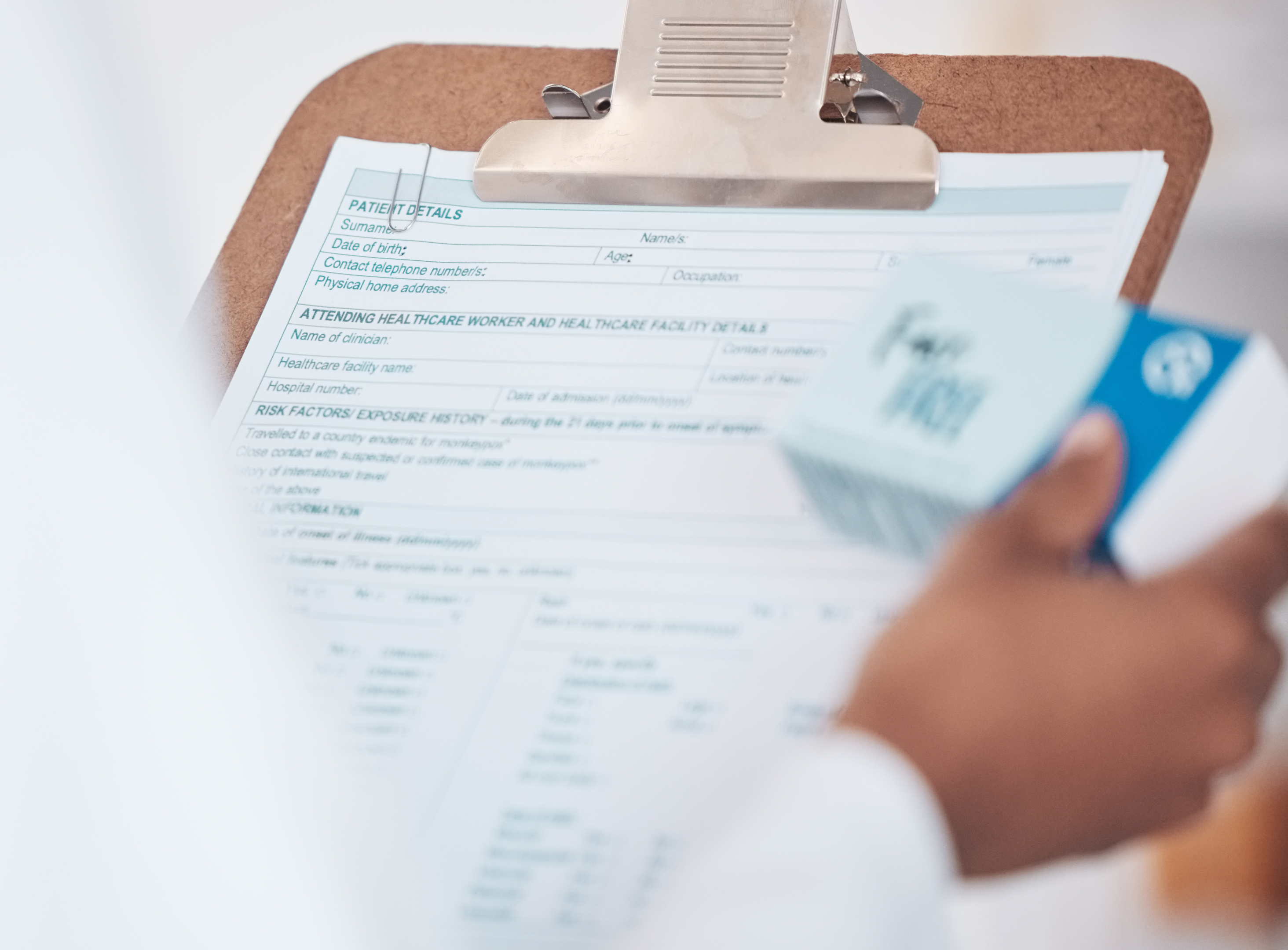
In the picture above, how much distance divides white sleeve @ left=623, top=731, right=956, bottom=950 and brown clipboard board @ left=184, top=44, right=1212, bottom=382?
0.26 metres

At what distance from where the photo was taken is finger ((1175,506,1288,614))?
36 cm

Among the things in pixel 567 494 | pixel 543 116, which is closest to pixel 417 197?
pixel 543 116

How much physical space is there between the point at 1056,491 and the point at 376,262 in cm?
→ 37

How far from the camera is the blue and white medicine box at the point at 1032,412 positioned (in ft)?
1.18

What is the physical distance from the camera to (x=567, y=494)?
0.47 metres

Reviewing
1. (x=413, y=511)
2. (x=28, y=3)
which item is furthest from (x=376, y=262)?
(x=28, y=3)

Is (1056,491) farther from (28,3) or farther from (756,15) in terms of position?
(28,3)

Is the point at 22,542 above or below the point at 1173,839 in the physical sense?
below

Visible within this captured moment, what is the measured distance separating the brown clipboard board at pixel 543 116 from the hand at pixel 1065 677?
0.16 metres

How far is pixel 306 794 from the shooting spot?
0.41 m

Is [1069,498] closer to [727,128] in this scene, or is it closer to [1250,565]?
[1250,565]

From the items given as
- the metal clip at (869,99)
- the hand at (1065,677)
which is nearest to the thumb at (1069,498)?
the hand at (1065,677)

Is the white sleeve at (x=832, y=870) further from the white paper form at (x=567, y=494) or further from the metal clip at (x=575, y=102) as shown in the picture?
the metal clip at (x=575, y=102)

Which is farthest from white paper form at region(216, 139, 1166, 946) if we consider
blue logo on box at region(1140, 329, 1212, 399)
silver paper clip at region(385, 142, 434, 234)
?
blue logo on box at region(1140, 329, 1212, 399)
